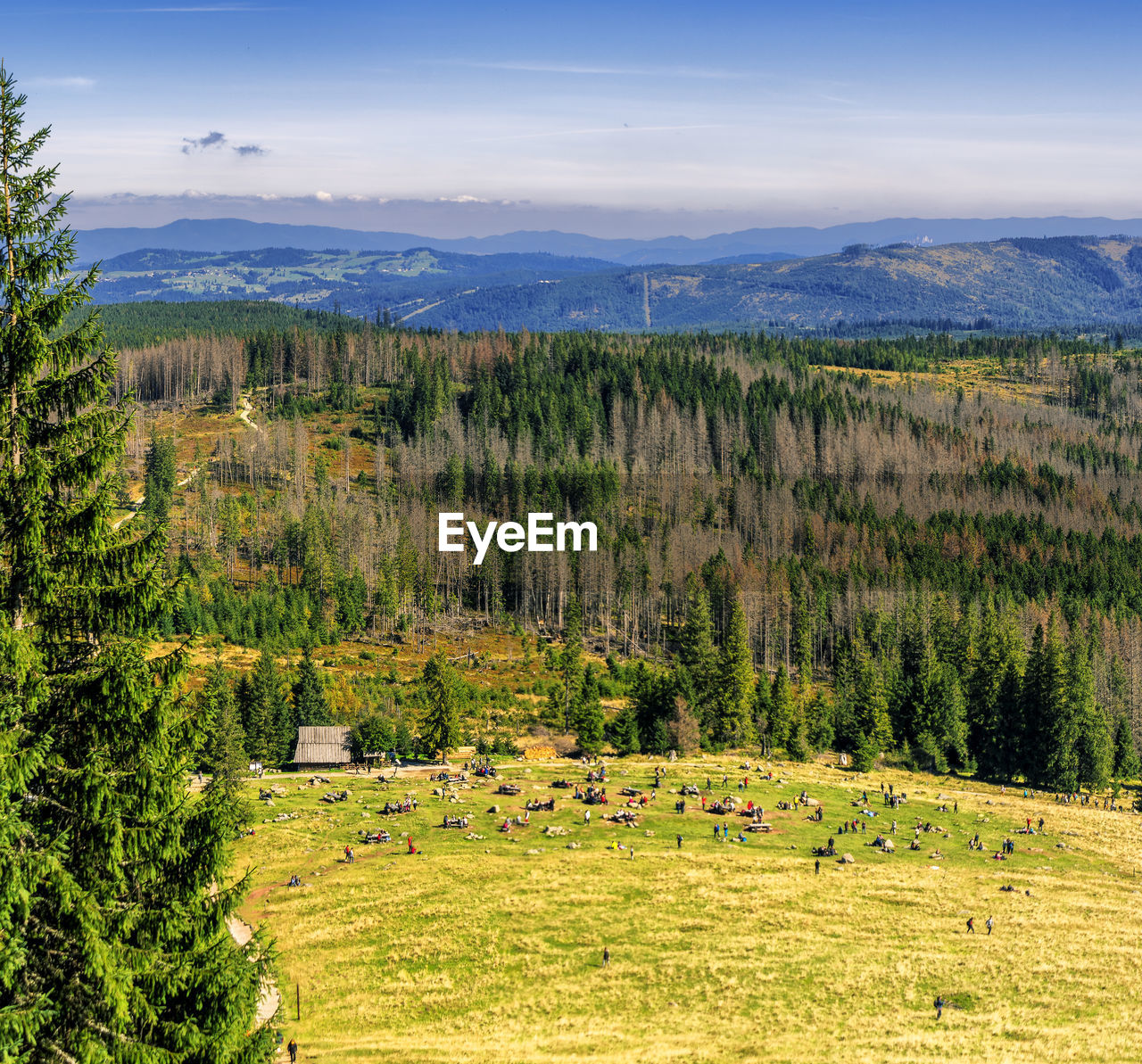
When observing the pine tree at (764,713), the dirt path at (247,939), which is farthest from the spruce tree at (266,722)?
the pine tree at (764,713)

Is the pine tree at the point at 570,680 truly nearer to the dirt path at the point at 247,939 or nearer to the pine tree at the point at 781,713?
the pine tree at the point at 781,713

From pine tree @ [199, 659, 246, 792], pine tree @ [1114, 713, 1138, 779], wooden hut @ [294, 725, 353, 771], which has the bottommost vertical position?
pine tree @ [1114, 713, 1138, 779]

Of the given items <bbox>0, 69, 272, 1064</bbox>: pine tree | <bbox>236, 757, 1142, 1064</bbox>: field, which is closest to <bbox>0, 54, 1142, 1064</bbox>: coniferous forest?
<bbox>0, 69, 272, 1064</bbox>: pine tree

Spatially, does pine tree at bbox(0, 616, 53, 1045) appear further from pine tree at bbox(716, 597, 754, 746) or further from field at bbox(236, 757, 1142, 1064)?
pine tree at bbox(716, 597, 754, 746)

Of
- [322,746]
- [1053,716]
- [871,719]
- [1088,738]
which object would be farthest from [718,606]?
[322,746]

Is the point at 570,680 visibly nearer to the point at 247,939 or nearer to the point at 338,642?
the point at 338,642
